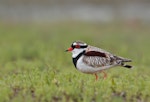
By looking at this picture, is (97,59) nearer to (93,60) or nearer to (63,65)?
(93,60)

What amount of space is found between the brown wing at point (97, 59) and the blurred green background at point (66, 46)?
31cm

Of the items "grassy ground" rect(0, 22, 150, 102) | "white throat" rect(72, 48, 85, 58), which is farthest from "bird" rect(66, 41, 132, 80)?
"grassy ground" rect(0, 22, 150, 102)

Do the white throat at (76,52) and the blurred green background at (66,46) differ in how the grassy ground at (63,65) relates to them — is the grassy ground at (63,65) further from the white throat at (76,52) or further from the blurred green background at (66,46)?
the white throat at (76,52)

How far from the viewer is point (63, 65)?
14805 millimetres

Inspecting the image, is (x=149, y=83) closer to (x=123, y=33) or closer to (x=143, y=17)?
(x=123, y=33)

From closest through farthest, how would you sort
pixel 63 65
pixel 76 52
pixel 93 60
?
1. pixel 93 60
2. pixel 76 52
3. pixel 63 65

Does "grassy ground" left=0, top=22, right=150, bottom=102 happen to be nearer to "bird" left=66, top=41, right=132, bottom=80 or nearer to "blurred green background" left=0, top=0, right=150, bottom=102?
"blurred green background" left=0, top=0, right=150, bottom=102

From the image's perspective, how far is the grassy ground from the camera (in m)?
8.65

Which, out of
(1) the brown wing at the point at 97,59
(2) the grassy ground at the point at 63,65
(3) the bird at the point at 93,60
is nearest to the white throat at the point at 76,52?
(3) the bird at the point at 93,60

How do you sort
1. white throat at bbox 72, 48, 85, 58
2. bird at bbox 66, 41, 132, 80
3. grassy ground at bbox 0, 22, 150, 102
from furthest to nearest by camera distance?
white throat at bbox 72, 48, 85, 58 < bird at bbox 66, 41, 132, 80 < grassy ground at bbox 0, 22, 150, 102

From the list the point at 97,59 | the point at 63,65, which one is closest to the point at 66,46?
the point at 63,65

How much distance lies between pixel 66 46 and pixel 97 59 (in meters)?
8.91

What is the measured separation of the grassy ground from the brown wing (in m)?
0.30

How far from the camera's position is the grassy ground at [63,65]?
8.65m
